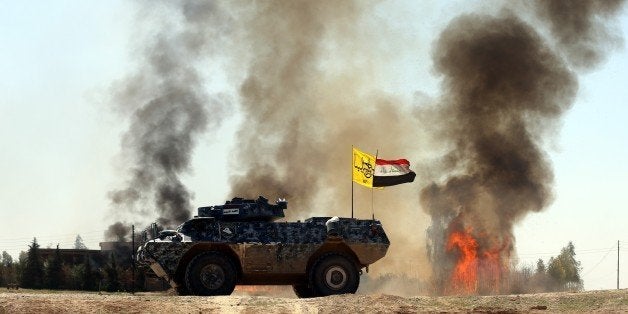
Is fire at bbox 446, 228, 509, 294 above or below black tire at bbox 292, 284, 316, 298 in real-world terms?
above

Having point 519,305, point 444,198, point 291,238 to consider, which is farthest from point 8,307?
point 444,198

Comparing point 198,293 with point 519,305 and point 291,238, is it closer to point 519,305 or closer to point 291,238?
point 291,238

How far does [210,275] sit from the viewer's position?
27.7 m

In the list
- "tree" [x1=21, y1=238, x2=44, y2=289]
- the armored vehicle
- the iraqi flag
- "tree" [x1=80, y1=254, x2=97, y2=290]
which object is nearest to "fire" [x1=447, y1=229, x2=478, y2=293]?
the iraqi flag

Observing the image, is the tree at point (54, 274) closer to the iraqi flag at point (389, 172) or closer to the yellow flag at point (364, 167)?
the yellow flag at point (364, 167)

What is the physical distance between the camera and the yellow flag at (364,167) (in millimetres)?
32750

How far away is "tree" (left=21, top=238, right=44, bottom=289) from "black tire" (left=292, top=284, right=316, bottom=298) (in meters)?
22.1

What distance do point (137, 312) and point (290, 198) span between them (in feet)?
89.5

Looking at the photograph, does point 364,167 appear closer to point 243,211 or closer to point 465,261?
point 243,211

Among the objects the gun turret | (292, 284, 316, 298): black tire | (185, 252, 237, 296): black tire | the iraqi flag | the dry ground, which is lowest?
the dry ground

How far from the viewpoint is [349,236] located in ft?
94.0

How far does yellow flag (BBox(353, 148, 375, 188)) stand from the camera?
32750 millimetres

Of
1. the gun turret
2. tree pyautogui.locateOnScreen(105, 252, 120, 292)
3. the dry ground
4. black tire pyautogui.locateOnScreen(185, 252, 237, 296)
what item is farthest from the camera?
tree pyautogui.locateOnScreen(105, 252, 120, 292)

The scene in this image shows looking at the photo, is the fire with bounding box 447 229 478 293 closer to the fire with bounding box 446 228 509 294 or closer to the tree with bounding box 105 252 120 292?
the fire with bounding box 446 228 509 294
